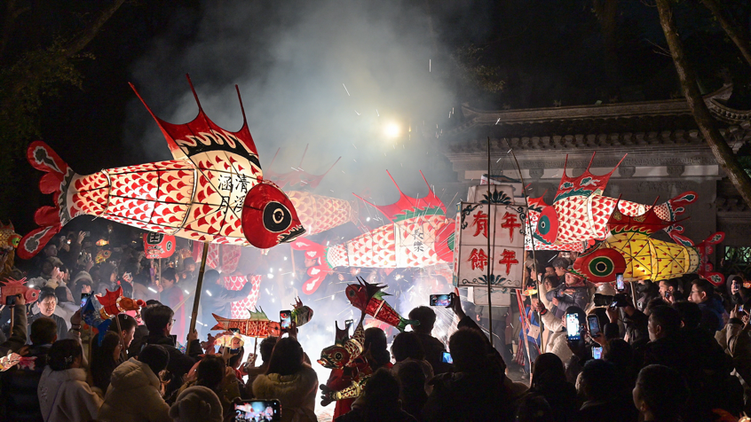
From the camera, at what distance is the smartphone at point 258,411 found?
2.04m

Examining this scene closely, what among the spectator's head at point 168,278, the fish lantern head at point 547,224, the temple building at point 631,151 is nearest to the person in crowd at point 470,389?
the fish lantern head at point 547,224

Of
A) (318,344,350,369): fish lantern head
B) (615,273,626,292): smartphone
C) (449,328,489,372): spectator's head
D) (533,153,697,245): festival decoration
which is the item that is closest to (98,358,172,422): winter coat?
(318,344,350,369): fish lantern head

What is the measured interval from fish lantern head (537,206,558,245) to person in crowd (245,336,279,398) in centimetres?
427

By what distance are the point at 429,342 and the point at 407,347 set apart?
0.52 metres

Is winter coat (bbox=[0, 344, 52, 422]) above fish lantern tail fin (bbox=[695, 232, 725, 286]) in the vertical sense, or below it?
below

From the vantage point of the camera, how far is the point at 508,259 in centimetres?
491

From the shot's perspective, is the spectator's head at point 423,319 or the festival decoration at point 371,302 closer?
the festival decoration at point 371,302

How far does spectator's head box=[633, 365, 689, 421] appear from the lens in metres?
2.12

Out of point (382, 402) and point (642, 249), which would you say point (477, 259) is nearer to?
point (642, 249)

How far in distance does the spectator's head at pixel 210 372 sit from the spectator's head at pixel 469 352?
49.1 inches

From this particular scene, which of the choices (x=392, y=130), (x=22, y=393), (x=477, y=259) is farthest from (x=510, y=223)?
(x=392, y=130)

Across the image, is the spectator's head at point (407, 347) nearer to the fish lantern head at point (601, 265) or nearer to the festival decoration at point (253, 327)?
the festival decoration at point (253, 327)

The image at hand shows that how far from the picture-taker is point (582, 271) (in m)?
5.43

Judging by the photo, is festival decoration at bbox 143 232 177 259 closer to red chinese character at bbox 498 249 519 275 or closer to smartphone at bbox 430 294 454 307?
smartphone at bbox 430 294 454 307
